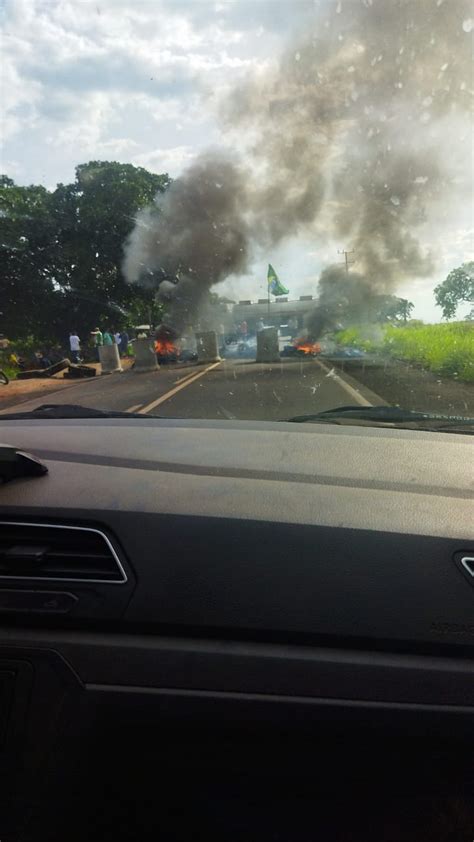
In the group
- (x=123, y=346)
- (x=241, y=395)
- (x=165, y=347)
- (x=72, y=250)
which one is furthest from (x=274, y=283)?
(x=123, y=346)

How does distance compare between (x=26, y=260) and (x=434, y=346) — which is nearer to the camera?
(x=434, y=346)

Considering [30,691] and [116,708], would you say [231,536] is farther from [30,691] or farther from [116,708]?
[30,691]

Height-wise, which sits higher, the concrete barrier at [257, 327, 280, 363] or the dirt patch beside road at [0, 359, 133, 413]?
the concrete barrier at [257, 327, 280, 363]

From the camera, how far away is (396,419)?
316 centimetres

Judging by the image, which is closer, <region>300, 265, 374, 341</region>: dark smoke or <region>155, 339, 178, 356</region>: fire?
<region>300, 265, 374, 341</region>: dark smoke

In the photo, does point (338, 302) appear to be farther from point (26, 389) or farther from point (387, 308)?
point (26, 389)

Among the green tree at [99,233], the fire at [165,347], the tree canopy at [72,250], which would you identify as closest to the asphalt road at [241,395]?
the green tree at [99,233]

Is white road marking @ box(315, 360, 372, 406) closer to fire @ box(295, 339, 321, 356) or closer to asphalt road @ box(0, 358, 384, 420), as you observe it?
asphalt road @ box(0, 358, 384, 420)

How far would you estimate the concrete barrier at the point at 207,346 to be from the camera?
21688 mm

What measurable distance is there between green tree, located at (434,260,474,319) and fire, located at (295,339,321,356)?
8079 mm

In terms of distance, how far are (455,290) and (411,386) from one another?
1.78m

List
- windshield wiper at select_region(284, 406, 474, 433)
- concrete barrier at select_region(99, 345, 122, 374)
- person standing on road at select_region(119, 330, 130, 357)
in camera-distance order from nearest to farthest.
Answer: windshield wiper at select_region(284, 406, 474, 433) → concrete barrier at select_region(99, 345, 122, 374) → person standing on road at select_region(119, 330, 130, 357)

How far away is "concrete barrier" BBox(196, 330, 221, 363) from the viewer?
21.7 metres

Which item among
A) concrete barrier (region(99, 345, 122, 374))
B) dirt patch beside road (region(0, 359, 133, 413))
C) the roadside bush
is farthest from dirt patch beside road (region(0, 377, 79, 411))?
the roadside bush
